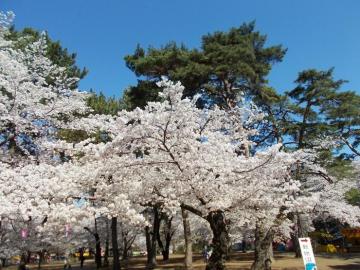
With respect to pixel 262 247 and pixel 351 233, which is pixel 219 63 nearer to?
pixel 262 247

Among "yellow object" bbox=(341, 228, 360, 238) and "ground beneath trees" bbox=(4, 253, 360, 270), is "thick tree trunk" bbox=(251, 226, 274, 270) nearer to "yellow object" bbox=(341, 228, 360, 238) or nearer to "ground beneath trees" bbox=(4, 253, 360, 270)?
"ground beneath trees" bbox=(4, 253, 360, 270)

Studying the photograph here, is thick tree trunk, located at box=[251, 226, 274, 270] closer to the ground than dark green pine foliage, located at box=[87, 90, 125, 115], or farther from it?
closer to the ground

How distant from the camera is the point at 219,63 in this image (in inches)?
814

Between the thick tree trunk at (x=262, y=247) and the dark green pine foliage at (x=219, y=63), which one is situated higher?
the dark green pine foliage at (x=219, y=63)

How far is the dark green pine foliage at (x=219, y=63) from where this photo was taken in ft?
66.9

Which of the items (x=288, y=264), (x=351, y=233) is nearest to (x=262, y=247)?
(x=288, y=264)

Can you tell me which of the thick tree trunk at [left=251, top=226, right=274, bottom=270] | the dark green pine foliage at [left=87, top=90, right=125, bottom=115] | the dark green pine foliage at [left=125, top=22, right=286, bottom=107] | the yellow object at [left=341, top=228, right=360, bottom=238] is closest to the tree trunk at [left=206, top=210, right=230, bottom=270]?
the thick tree trunk at [left=251, top=226, right=274, bottom=270]

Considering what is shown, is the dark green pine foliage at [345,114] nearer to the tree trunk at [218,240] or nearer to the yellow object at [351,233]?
the tree trunk at [218,240]

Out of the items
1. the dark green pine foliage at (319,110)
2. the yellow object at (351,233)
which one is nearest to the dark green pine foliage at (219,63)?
Answer: the dark green pine foliage at (319,110)

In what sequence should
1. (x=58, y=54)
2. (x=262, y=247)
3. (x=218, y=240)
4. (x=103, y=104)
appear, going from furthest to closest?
(x=103, y=104) → (x=58, y=54) → (x=262, y=247) → (x=218, y=240)

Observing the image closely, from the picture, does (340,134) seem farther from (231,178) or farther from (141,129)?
(141,129)

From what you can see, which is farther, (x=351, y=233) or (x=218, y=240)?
(x=351, y=233)

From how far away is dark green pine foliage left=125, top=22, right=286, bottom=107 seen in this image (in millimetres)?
20406

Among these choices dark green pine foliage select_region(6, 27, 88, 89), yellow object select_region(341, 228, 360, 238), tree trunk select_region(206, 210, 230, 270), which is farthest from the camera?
yellow object select_region(341, 228, 360, 238)
